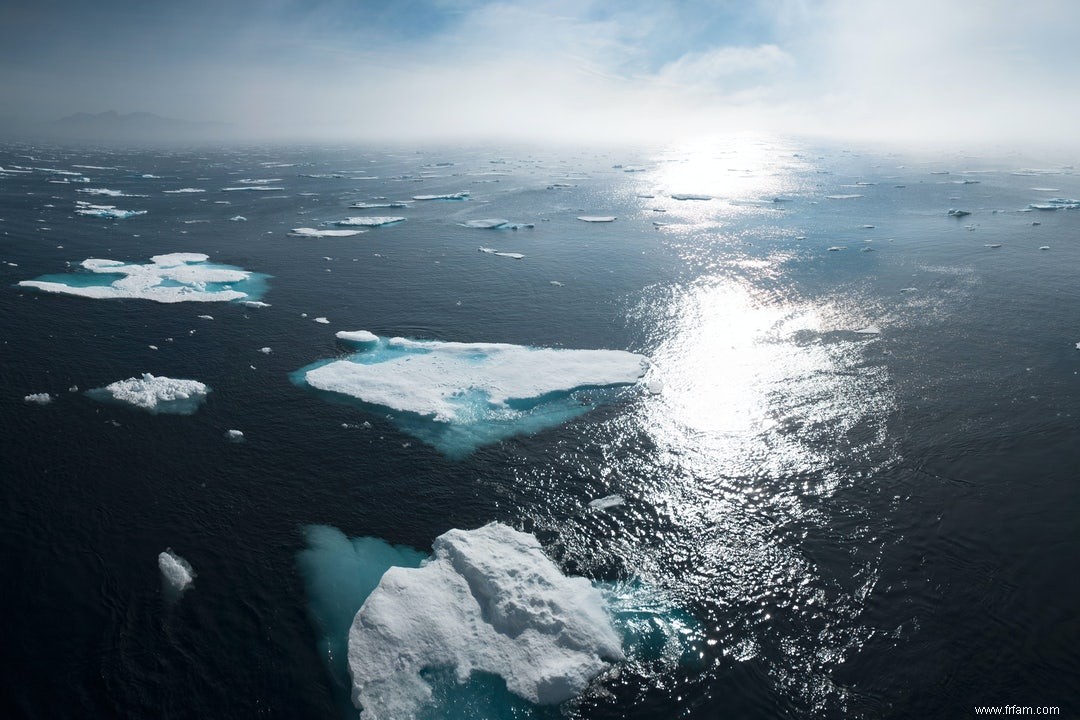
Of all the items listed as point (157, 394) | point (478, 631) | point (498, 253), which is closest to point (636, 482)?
point (478, 631)

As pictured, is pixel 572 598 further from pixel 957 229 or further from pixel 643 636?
pixel 957 229

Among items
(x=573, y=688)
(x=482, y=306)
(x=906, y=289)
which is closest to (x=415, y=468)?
(x=573, y=688)

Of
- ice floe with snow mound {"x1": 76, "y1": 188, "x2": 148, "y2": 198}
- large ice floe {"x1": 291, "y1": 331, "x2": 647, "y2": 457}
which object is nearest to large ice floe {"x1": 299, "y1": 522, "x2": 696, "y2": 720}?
large ice floe {"x1": 291, "y1": 331, "x2": 647, "y2": 457}

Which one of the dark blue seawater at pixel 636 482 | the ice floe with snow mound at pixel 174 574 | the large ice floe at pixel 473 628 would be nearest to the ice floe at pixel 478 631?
the large ice floe at pixel 473 628

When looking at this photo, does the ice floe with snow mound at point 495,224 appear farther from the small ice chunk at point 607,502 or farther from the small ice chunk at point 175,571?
the small ice chunk at point 175,571

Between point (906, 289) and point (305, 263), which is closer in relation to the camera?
point (906, 289)

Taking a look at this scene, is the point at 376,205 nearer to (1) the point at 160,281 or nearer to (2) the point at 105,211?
(2) the point at 105,211
